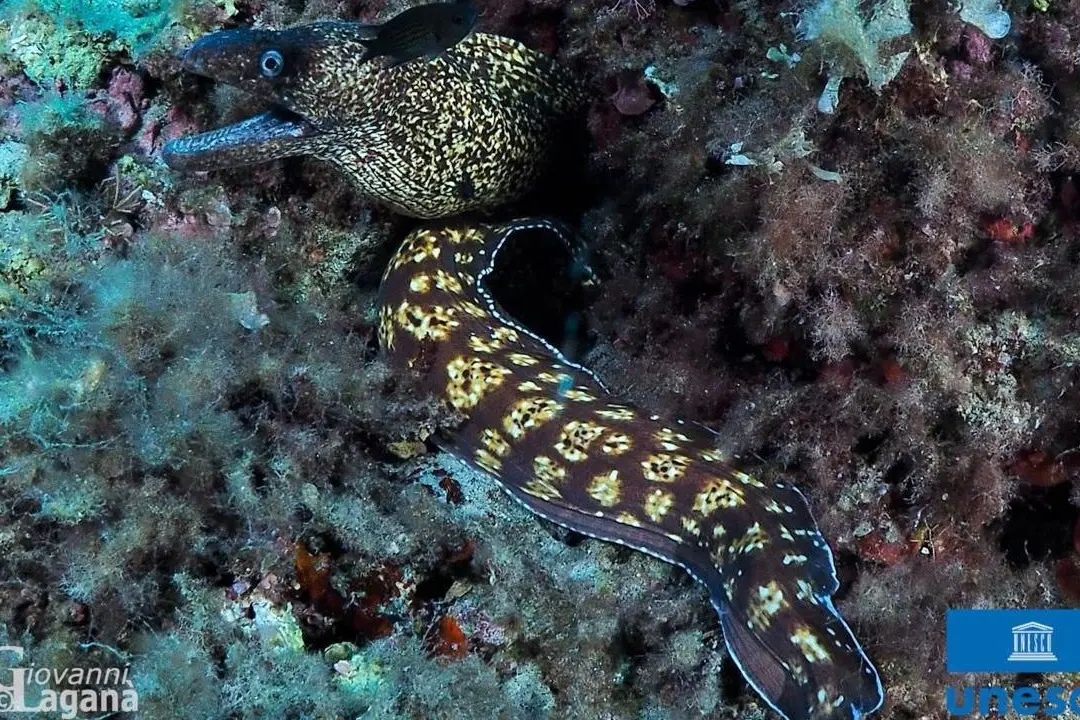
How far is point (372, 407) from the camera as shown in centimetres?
352

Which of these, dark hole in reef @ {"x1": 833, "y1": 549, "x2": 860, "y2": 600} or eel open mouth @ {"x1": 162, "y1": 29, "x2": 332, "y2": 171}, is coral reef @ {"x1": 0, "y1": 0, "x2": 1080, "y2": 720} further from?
eel open mouth @ {"x1": 162, "y1": 29, "x2": 332, "y2": 171}

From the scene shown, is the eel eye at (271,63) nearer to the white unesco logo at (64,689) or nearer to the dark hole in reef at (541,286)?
the dark hole in reef at (541,286)

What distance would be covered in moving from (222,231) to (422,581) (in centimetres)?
221

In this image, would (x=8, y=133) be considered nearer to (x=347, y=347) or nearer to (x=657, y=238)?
(x=347, y=347)

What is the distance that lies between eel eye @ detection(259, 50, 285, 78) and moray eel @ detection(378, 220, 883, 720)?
125 cm

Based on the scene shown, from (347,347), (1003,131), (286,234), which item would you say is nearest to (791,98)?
(1003,131)

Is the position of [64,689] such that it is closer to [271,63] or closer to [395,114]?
[271,63]

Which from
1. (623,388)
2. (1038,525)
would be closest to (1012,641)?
(1038,525)

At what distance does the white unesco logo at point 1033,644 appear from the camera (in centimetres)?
309

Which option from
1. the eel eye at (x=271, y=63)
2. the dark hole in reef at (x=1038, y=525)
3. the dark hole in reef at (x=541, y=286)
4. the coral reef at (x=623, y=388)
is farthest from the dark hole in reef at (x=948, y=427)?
the eel eye at (x=271, y=63)

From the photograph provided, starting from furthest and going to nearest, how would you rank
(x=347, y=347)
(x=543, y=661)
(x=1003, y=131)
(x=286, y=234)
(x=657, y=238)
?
(x=286, y=234)
(x=347, y=347)
(x=657, y=238)
(x=543, y=661)
(x=1003, y=131)

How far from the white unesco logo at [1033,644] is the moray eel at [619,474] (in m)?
0.77

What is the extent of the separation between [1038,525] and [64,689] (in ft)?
13.4

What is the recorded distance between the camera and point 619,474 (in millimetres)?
3387
